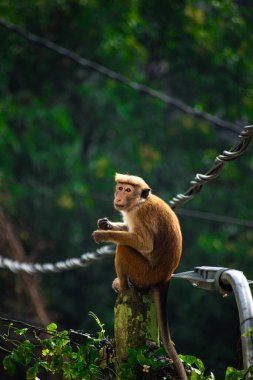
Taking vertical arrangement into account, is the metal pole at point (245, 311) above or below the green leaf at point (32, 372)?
above

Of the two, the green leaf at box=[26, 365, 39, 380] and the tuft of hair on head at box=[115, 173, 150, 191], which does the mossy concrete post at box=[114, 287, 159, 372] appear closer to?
the green leaf at box=[26, 365, 39, 380]

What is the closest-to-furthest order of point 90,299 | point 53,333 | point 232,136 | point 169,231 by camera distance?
point 53,333 < point 169,231 < point 90,299 < point 232,136

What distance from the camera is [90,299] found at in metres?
16.8

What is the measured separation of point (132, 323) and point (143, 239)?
4.38 ft

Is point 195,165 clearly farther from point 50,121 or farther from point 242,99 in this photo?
point 50,121

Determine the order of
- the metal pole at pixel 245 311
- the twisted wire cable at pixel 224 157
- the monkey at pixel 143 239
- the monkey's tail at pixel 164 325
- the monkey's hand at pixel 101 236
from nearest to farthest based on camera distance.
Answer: the metal pole at pixel 245 311 → the monkey's tail at pixel 164 325 → the twisted wire cable at pixel 224 157 → the monkey at pixel 143 239 → the monkey's hand at pixel 101 236

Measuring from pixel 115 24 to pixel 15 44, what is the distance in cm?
221

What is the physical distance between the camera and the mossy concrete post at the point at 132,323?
394cm

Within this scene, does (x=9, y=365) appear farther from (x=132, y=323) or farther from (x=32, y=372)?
(x=132, y=323)

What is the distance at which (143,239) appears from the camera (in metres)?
5.25

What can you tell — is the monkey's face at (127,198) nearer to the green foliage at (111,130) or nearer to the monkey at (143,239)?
the monkey at (143,239)

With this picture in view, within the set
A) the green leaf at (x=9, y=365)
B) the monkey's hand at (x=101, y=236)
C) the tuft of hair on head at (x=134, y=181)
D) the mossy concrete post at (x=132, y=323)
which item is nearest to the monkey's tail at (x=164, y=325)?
the mossy concrete post at (x=132, y=323)

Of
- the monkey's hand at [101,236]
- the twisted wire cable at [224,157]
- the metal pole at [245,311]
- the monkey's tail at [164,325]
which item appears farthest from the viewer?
the monkey's hand at [101,236]

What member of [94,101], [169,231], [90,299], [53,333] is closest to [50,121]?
[94,101]
